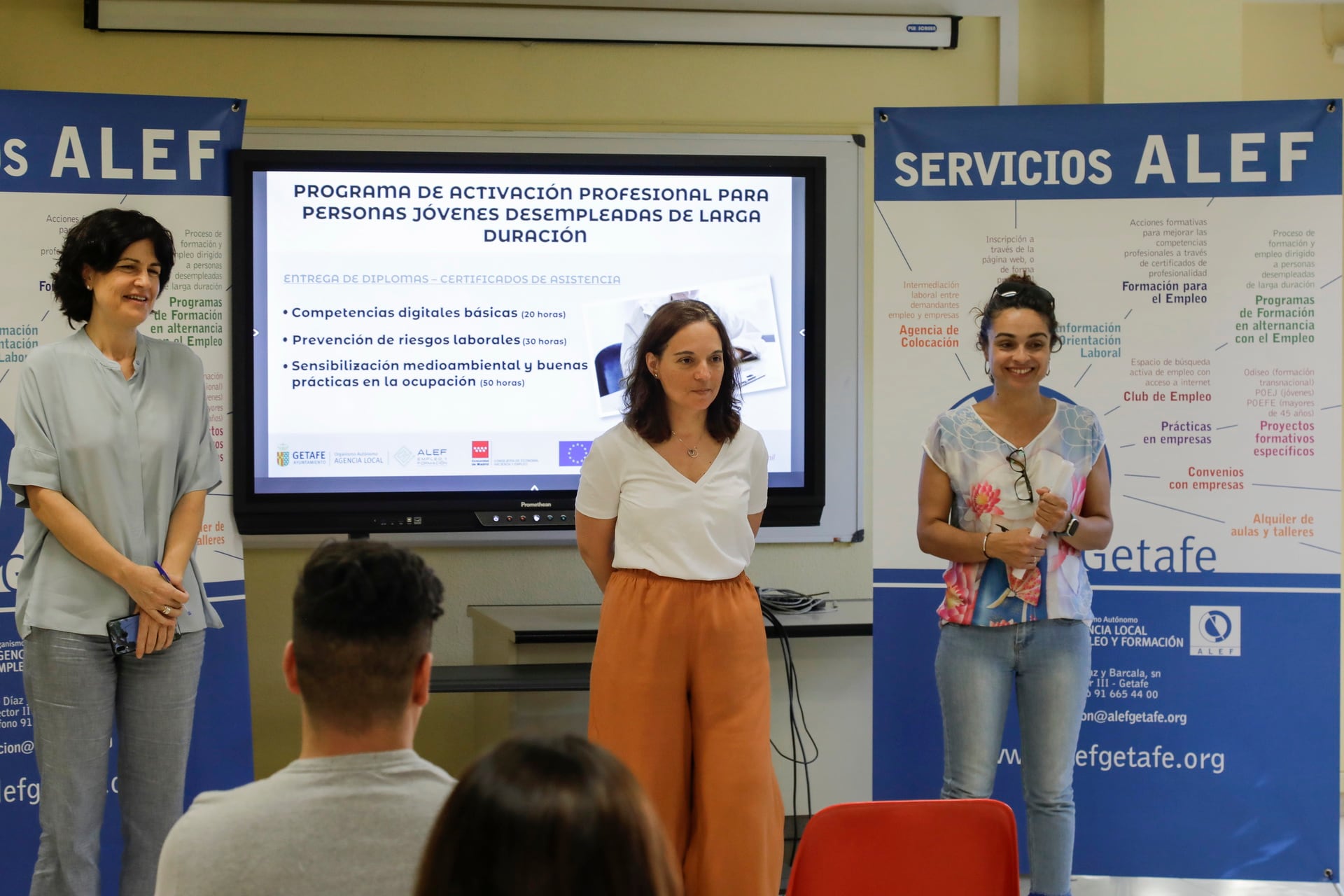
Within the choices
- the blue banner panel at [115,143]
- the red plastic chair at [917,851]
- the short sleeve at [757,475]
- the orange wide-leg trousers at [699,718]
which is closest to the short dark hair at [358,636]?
the red plastic chair at [917,851]

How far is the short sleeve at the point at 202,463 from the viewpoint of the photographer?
2.64 metres

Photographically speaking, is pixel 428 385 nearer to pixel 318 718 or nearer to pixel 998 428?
pixel 998 428

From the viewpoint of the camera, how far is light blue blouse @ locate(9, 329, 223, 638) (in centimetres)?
246

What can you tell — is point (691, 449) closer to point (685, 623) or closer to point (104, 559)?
point (685, 623)

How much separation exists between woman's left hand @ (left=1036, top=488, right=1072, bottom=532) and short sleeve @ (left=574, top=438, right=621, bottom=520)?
0.97m

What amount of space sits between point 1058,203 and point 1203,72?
121cm

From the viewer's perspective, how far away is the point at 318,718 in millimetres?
1133

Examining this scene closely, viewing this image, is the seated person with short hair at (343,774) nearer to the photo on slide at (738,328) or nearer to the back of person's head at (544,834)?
the back of person's head at (544,834)

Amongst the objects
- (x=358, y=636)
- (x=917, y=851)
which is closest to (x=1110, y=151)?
(x=917, y=851)

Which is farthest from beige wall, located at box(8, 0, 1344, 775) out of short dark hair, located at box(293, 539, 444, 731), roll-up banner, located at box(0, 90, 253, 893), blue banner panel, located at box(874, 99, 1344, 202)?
short dark hair, located at box(293, 539, 444, 731)

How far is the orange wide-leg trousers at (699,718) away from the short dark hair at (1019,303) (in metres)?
0.94

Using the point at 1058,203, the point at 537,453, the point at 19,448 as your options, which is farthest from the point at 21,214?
the point at 1058,203

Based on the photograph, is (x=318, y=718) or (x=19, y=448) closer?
(x=318, y=718)

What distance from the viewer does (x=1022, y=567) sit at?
255 centimetres
